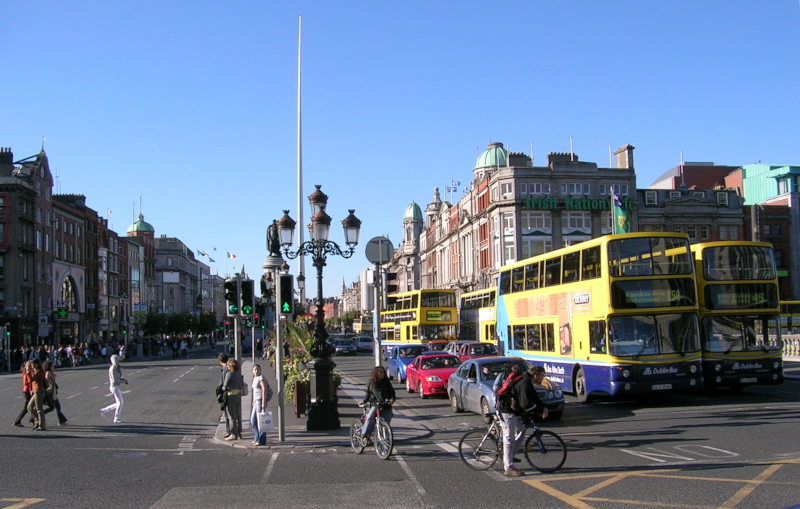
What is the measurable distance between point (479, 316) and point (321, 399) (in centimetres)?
2712

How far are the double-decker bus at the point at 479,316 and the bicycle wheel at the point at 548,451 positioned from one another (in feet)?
78.0

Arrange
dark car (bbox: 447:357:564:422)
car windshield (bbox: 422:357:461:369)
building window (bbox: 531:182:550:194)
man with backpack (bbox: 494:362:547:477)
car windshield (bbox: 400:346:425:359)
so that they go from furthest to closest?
1. building window (bbox: 531:182:550:194)
2. car windshield (bbox: 400:346:425:359)
3. car windshield (bbox: 422:357:461:369)
4. dark car (bbox: 447:357:564:422)
5. man with backpack (bbox: 494:362:547:477)

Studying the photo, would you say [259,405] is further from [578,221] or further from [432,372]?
[578,221]

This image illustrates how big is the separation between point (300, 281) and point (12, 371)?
29057mm

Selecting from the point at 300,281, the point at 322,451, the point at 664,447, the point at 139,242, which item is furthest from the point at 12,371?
the point at 139,242

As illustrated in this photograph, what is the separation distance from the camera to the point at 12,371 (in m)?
51.0

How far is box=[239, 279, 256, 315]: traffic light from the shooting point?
1555cm

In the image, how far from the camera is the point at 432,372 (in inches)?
891

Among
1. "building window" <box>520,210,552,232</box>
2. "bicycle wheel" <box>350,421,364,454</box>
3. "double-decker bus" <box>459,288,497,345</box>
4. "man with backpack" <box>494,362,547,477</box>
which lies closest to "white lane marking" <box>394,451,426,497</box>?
"bicycle wheel" <box>350,421,364,454</box>

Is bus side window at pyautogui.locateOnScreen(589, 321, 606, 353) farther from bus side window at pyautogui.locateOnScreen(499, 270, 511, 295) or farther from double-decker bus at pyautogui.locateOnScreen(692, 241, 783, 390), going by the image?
bus side window at pyautogui.locateOnScreen(499, 270, 511, 295)

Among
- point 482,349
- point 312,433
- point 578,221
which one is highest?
point 578,221

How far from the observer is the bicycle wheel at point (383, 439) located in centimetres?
1158

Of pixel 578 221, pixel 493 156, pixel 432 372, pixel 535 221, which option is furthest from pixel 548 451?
pixel 493 156

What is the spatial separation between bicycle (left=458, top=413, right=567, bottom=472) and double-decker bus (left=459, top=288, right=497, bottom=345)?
23725 mm
